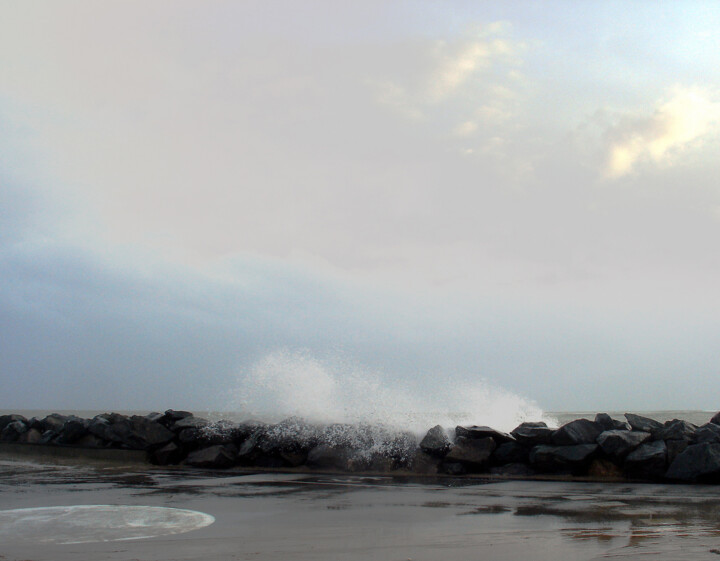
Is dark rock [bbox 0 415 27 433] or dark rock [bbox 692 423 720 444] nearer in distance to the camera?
dark rock [bbox 692 423 720 444]

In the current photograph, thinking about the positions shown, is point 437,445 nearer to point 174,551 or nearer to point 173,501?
point 173,501

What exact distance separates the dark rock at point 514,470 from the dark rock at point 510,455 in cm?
14

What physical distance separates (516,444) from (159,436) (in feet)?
24.8

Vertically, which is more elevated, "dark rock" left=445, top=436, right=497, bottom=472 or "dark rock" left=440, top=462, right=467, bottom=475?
"dark rock" left=445, top=436, right=497, bottom=472

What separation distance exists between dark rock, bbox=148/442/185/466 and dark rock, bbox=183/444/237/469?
24.8 inches

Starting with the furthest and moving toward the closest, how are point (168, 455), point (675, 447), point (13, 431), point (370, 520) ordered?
point (13, 431), point (168, 455), point (675, 447), point (370, 520)

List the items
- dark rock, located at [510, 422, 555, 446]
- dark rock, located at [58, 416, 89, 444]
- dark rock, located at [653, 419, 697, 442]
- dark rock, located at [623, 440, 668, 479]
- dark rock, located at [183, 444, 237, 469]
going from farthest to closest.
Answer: dark rock, located at [58, 416, 89, 444]
dark rock, located at [183, 444, 237, 469]
dark rock, located at [510, 422, 555, 446]
dark rock, located at [653, 419, 697, 442]
dark rock, located at [623, 440, 668, 479]

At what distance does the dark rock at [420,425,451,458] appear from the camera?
1212 centimetres

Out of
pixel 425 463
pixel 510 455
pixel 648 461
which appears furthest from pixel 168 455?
pixel 648 461

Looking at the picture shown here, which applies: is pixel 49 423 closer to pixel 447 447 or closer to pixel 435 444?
pixel 435 444

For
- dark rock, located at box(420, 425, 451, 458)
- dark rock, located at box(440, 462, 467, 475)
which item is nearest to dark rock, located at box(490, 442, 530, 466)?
dark rock, located at box(440, 462, 467, 475)

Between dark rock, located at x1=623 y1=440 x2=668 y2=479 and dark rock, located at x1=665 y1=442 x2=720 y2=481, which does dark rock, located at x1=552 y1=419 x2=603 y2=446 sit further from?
dark rock, located at x1=665 y1=442 x2=720 y2=481

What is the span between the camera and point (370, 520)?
6.88m

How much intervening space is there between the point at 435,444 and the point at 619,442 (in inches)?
122
